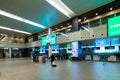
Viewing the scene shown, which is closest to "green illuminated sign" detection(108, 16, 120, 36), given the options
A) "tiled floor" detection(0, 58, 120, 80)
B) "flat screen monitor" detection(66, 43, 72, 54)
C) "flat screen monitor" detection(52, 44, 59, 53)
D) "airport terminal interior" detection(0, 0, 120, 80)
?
"airport terminal interior" detection(0, 0, 120, 80)

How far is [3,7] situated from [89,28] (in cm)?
1164

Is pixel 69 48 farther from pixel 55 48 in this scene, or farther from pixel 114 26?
pixel 114 26

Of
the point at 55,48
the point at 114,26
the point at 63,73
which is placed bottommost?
the point at 63,73

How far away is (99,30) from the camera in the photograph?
17.2m

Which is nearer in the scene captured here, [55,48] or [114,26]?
[114,26]

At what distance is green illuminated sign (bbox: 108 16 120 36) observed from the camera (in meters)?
14.7

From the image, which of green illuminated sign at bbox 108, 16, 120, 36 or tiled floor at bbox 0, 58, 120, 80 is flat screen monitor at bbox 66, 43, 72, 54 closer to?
green illuminated sign at bbox 108, 16, 120, 36

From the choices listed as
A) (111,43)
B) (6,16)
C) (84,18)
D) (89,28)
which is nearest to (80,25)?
(84,18)

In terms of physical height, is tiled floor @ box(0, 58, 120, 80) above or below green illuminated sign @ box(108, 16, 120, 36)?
below

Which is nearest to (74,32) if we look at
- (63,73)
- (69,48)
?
(69,48)

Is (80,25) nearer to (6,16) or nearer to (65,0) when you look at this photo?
(65,0)

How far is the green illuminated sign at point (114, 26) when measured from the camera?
1470 centimetres

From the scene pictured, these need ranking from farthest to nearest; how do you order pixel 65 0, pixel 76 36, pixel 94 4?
pixel 76 36 → pixel 94 4 → pixel 65 0

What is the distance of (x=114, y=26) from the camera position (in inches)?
593
